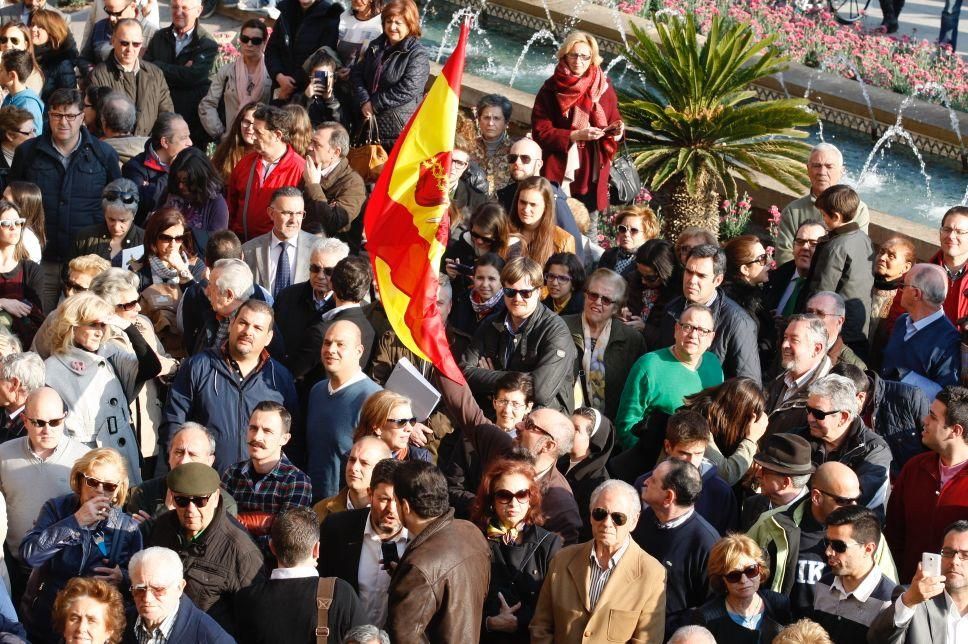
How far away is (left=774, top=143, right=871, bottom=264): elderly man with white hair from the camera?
10.3 meters

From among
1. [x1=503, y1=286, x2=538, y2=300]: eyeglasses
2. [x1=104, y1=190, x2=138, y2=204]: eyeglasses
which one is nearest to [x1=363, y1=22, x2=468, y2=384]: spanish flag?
[x1=503, y1=286, x2=538, y2=300]: eyeglasses

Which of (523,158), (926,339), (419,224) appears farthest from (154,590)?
(523,158)

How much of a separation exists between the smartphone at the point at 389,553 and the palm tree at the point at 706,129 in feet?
18.2

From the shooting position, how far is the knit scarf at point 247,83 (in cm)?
1316

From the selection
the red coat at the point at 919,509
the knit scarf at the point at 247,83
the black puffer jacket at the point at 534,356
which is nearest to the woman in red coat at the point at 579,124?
the knit scarf at the point at 247,83

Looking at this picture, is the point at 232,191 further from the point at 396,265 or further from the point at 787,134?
the point at 787,134

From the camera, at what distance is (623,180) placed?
1187 cm

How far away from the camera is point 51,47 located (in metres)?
13.9

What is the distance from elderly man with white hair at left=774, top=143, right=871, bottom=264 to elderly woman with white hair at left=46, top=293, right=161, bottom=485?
4.32 meters

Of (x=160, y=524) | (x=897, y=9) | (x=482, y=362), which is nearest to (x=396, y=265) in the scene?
(x=482, y=362)

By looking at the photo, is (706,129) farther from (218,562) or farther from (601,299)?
(218,562)

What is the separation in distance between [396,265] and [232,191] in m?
2.91

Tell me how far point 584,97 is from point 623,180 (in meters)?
0.67

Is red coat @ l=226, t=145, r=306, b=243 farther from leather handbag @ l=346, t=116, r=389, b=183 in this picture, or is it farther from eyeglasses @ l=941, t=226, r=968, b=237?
eyeglasses @ l=941, t=226, r=968, b=237
